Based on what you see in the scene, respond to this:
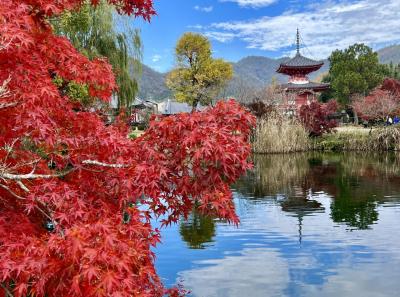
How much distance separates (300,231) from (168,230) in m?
2.53

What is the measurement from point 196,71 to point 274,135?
710 inches

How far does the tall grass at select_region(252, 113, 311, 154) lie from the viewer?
74.0 feet

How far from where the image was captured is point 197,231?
28.3ft

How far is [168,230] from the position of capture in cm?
885

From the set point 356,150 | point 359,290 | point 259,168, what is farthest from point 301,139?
point 359,290

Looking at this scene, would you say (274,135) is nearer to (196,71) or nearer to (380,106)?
(380,106)

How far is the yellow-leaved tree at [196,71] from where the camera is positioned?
3800cm

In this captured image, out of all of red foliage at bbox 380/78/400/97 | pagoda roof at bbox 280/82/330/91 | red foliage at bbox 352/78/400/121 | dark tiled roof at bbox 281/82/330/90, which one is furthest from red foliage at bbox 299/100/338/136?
dark tiled roof at bbox 281/82/330/90

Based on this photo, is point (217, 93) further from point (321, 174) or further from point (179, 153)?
point (179, 153)

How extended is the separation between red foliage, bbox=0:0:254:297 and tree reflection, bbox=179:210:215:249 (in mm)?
4352

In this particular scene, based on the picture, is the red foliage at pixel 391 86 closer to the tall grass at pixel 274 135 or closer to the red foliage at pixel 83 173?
the tall grass at pixel 274 135

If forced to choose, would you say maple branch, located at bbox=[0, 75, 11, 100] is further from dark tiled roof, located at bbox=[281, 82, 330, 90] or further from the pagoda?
dark tiled roof, located at bbox=[281, 82, 330, 90]

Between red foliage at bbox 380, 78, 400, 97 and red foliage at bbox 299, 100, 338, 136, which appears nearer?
red foliage at bbox 299, 100, 338, 136

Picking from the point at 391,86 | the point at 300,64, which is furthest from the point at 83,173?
the point at 300,64
